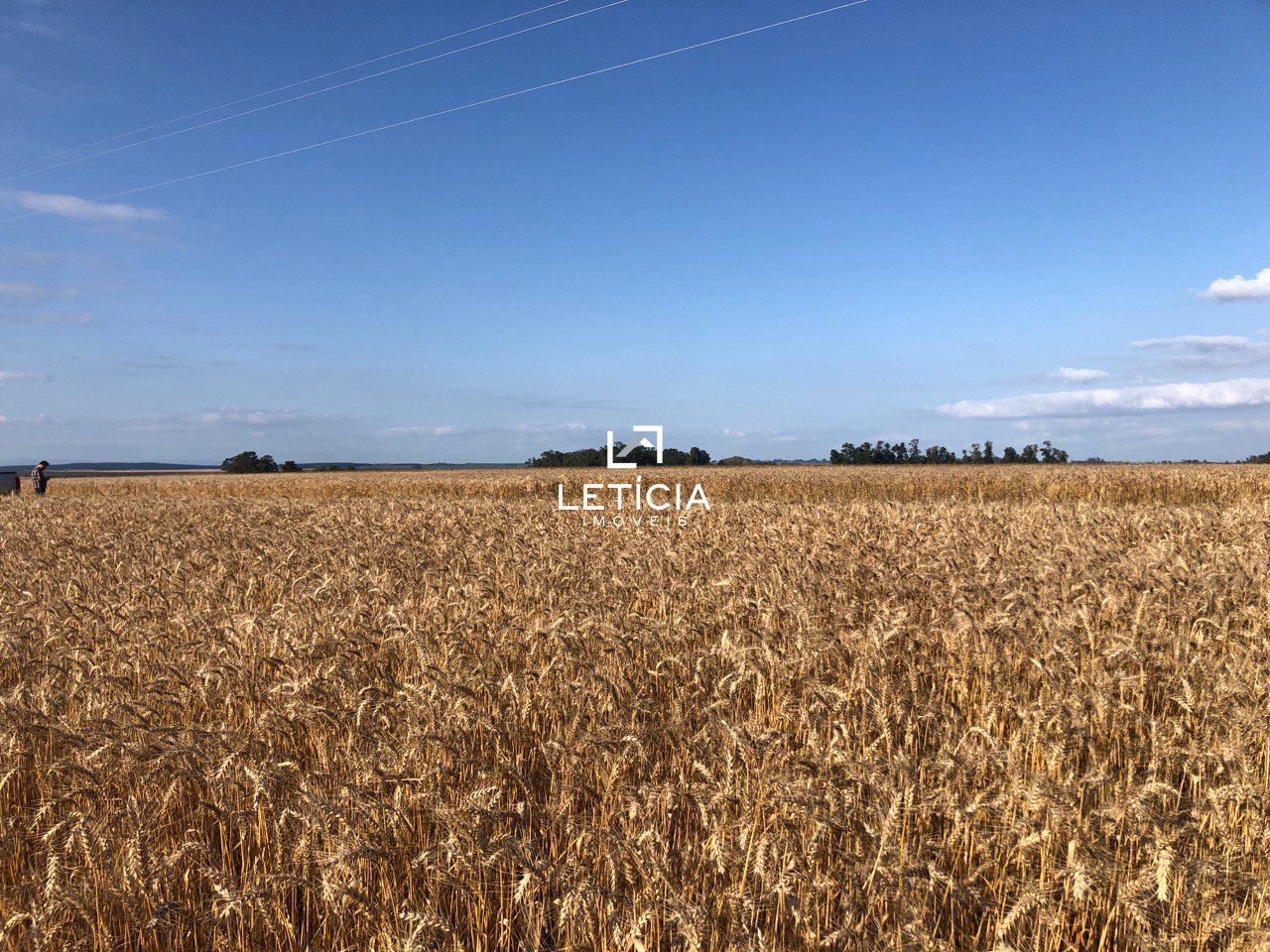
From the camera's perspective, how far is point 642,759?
2832 millimetres

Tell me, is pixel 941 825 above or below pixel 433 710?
below

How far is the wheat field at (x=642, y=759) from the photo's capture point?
2215mm

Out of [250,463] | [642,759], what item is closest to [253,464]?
[250,463]

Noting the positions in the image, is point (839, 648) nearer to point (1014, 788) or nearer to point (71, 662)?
point (1014, 788)

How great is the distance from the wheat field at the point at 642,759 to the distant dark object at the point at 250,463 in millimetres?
78707

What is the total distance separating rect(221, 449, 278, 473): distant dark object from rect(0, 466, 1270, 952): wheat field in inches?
3099

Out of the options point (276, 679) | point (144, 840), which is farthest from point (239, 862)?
point (276, 679)

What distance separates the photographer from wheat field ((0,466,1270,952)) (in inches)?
87.2

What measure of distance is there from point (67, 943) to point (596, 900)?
5.35 feet

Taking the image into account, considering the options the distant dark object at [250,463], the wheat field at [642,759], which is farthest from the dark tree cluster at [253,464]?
the wheat field at [642,759]

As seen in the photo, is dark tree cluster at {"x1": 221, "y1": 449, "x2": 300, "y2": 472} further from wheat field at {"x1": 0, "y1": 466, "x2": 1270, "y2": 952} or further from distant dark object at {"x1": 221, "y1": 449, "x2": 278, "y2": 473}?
wheat field at {"x1": 0, "y1": 466, "x2": 1270, "y2": 952}

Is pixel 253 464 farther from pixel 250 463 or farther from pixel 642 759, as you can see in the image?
pixel 642 759

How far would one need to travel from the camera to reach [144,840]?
2463 millimetres

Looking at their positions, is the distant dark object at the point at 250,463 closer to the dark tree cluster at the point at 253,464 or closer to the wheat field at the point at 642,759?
the dark tree cluster at the point at 253,464
